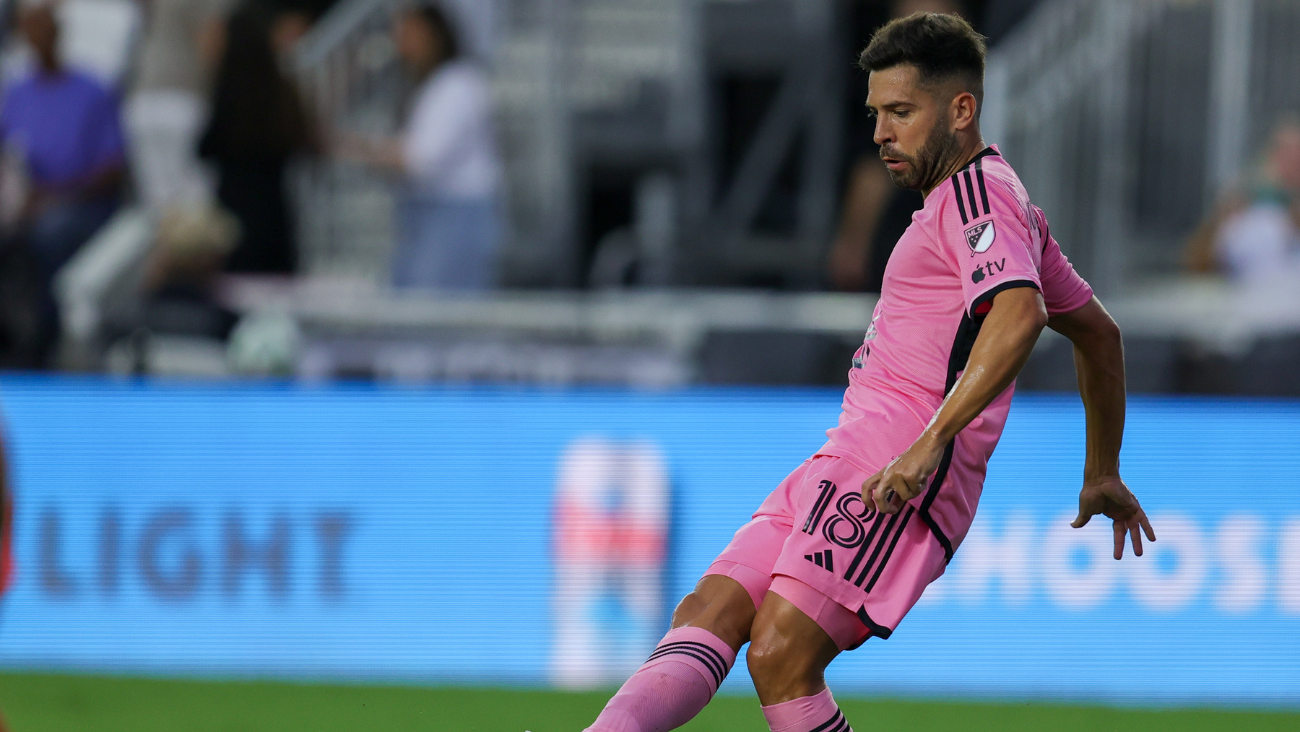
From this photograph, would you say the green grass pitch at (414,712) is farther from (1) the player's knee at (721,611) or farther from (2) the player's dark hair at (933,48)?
(2) the player's dark hair at (933,48)

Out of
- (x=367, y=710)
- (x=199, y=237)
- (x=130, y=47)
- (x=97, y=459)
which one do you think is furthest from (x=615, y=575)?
(x=130, y=47)

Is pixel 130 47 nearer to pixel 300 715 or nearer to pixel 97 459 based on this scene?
pixel 97 459

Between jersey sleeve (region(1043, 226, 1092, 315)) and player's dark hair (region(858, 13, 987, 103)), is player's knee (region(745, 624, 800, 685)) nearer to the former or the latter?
jersey sleeve (region(1043, 226, 1092, 315))

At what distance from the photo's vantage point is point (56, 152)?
8.55 meters

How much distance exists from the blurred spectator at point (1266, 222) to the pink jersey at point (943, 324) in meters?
5.63

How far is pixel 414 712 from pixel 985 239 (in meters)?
3.71

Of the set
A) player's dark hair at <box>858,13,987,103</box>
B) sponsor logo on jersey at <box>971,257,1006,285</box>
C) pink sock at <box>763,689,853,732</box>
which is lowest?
pink sock at <box>763,689,853,732</box>

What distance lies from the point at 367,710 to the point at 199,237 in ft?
11.4

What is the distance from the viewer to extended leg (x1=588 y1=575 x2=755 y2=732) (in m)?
2.98

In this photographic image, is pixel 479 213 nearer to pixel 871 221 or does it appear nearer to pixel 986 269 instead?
pixel 871 221

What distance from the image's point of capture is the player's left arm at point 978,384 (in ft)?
9.12

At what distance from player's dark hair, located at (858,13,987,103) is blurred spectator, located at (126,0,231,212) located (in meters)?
6.50

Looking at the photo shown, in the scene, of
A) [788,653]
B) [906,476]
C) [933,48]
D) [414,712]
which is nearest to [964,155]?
[933,48]

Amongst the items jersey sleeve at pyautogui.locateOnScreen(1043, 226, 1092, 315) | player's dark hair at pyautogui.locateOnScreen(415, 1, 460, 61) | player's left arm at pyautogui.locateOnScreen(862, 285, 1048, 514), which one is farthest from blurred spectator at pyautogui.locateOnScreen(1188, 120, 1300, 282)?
player's left arm at pyautogui.locateOnScreen(862, 285, 1048, 514)
